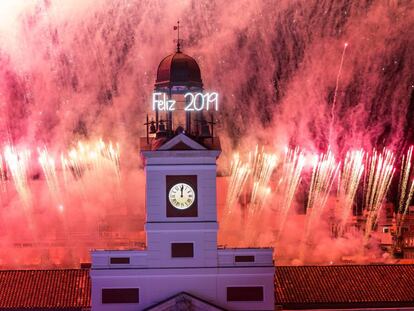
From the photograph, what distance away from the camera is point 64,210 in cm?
8106

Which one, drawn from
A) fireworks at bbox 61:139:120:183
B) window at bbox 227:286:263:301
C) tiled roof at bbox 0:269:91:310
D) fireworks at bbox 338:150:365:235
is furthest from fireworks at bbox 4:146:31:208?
window at bbox 227:286:263:301

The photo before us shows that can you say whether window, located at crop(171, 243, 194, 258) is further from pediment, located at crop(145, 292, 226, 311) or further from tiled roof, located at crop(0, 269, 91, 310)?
tiled roof, located at crop(0, 269, 91, 310)

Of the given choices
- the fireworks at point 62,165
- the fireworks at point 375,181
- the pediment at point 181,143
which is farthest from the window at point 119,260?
the fireworks at point 375,181

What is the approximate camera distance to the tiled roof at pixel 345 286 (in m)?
58.0

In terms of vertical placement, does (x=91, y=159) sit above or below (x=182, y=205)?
below

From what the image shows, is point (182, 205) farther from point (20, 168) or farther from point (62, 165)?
point (20, 168)

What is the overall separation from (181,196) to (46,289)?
9127 millimetres

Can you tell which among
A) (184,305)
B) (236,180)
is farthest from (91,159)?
(184,305)

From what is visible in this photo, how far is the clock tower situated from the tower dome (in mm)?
2883

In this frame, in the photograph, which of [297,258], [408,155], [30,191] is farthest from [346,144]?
[30,191]

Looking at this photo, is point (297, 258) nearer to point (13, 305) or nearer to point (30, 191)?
point (30, 191)

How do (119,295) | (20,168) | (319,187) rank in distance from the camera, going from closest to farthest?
(119,295), (20,168), (319,187)

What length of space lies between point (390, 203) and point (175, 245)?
128ft

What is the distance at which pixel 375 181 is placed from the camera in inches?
2960
